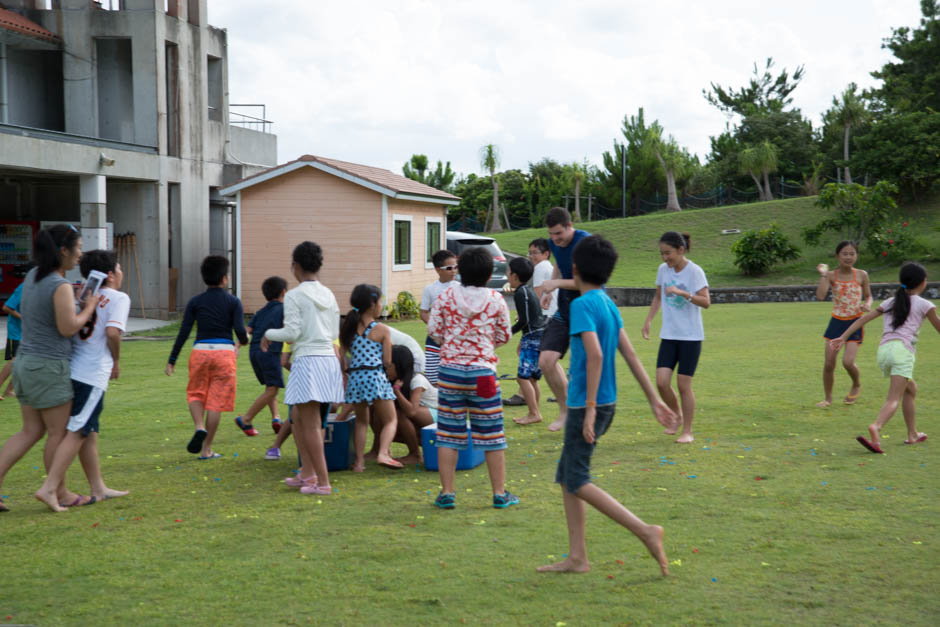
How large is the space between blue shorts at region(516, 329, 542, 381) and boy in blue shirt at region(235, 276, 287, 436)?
2387 millimetres

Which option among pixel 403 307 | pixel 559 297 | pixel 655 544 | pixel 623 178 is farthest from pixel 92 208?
pixel 623 178

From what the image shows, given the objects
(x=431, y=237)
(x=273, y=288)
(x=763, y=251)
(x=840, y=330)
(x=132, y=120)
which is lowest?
(x=840, y=330)

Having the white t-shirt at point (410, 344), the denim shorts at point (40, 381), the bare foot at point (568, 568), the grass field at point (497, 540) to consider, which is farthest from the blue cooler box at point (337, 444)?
the bare foot at point (568, 568)

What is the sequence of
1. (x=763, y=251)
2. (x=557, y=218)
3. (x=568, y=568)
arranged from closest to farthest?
(x=568, y=568) < (x=557, y=218) < (x=763, y=251)

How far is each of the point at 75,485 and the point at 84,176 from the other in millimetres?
14721

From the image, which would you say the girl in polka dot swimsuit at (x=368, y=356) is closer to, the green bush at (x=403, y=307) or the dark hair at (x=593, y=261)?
the dark hair at (x=593, y=261)

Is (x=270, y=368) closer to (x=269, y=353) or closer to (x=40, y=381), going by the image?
(x=269, y=353)

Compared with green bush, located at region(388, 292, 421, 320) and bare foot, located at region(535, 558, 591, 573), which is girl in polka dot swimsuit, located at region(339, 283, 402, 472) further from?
green bush, located at region(388, 292, 421, 320)

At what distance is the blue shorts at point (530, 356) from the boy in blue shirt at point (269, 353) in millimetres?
2387

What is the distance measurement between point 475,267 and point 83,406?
2.66 metres

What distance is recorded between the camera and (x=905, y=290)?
24.3 ft

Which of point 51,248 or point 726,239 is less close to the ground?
point 726,239

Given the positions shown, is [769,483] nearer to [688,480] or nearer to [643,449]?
[688,480]

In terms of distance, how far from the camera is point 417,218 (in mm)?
24312
